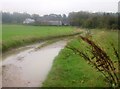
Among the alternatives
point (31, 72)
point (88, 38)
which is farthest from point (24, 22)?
point (88, 38)

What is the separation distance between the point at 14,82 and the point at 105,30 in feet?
140

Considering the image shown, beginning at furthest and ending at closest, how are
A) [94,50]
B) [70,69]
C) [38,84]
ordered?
[70,69] < [38,84] < [94,50]

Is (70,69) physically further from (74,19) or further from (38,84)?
(74,19)

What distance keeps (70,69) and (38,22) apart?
261ft

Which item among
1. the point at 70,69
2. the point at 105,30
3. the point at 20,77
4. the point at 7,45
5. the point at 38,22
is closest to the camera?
the point at 20,77

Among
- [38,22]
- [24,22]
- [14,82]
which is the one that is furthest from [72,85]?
[24,22]

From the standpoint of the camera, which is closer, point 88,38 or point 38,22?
point 88,38

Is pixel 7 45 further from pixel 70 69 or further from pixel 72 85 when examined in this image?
pixel 72 85

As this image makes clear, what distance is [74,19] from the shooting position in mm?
75625

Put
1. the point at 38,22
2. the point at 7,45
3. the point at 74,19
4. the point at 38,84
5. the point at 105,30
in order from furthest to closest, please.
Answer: the point at 38,22, the point at 74,19, the point at 105,30, the point at 7,45, the point at 38,84

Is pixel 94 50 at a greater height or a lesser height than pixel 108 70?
greater

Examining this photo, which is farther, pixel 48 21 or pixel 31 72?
pixel 48 21

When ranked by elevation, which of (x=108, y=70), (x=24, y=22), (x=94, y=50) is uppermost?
(x=94, y=50)

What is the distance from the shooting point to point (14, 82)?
11.9 meters
